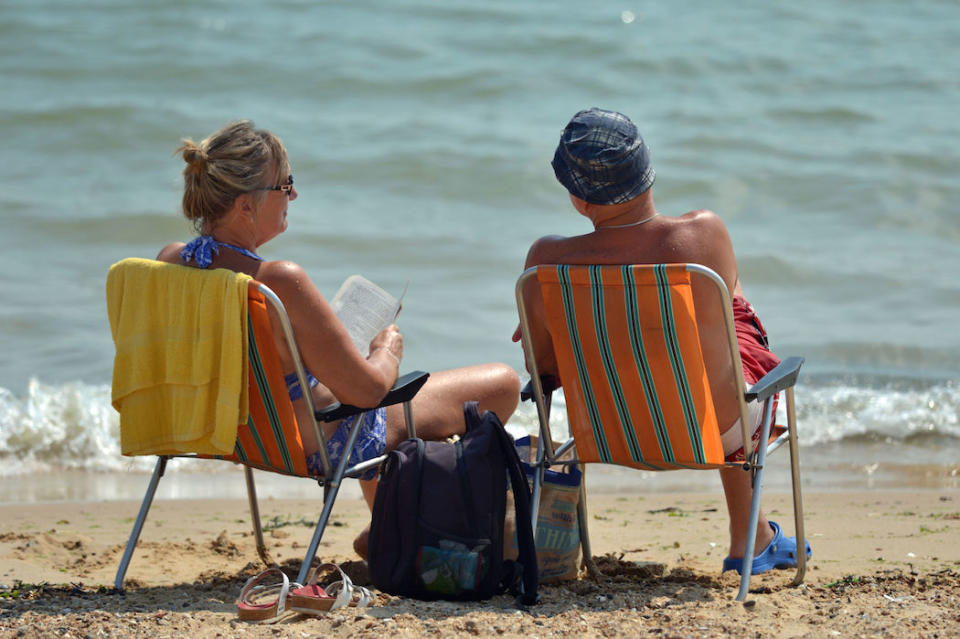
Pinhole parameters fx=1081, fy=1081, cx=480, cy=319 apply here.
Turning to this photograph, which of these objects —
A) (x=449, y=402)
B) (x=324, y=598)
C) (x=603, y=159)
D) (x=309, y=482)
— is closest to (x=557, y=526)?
(x=449, y=402)

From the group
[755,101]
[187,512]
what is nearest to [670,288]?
[187,512]

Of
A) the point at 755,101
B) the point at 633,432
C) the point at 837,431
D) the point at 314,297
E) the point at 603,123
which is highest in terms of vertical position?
the point at 755,101

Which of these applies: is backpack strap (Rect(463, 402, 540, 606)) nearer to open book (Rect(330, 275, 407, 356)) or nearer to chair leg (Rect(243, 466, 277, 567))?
open book (Rect(330, 275, 407, 356))

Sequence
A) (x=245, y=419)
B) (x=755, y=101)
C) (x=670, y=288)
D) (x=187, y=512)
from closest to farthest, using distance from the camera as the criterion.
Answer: (x=670, y=288) → (x=245, y=419) → (x=187, y=512) → (x=755, y=101)

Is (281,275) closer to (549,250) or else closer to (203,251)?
(203,251)

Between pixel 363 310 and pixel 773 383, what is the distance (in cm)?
118

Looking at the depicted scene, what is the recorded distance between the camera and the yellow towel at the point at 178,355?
2785mm

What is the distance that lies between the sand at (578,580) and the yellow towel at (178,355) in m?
0.47

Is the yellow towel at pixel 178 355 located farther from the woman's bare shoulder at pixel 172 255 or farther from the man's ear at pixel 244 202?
the man's ear at pixel 244 202

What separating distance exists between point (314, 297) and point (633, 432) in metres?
0.93

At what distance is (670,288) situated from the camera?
269cm

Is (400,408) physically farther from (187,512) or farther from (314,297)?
(187,512)

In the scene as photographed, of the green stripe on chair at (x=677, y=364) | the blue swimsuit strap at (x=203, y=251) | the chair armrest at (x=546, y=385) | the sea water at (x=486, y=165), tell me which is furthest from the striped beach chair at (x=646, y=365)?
the sea water at (x=486, y=165)

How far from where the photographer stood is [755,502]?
9.16ft
